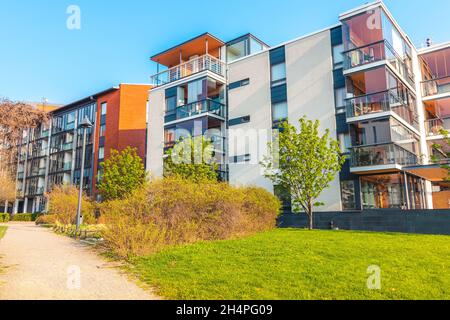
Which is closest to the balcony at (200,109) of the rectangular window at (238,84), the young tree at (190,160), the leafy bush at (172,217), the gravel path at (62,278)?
the rectangular window at (238,84)

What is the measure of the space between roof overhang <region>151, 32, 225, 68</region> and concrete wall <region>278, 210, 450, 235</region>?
16005 millimetres

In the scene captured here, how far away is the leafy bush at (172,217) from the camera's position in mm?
10273

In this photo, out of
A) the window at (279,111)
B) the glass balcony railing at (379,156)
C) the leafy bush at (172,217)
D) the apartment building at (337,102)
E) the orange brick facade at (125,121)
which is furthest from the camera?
the orange brick facade at (125,121)

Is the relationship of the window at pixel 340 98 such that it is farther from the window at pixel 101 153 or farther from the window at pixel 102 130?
the window at pixel 102 130

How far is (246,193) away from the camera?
1582cm

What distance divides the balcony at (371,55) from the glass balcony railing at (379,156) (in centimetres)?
505

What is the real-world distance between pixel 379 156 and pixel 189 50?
18.8 meters

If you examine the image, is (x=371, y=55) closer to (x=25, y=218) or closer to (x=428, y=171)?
(x=428, y=171)

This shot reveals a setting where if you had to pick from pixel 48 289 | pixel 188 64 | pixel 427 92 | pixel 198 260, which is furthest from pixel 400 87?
pixel 48 289

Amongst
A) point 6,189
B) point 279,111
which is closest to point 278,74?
point 279,111

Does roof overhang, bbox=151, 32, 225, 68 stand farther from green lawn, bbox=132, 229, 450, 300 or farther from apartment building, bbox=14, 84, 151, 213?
green lawn, bbox=132, 229, 450, 300

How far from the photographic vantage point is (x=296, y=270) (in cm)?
759
